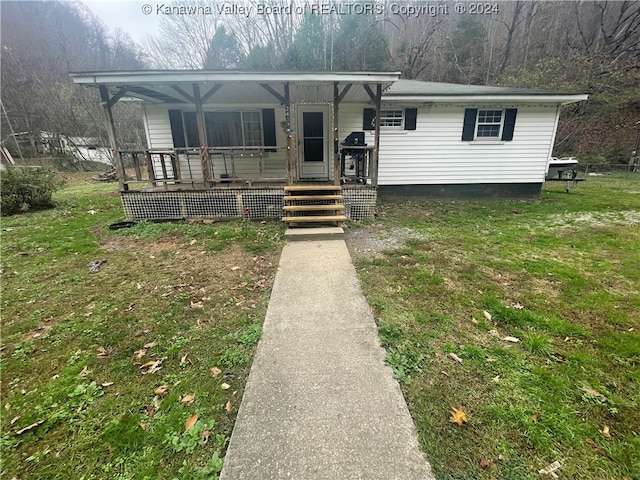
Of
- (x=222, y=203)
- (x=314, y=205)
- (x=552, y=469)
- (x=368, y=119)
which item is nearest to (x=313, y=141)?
(x=368, y=119)

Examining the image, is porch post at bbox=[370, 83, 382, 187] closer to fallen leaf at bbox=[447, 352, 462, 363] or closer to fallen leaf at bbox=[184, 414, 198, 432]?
fallen leaf at bbox=[447, 352, 462, 363]

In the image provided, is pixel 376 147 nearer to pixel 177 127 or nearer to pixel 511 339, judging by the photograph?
pixel 511 339

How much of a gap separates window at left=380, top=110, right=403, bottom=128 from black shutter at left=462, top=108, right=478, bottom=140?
6.24 feet

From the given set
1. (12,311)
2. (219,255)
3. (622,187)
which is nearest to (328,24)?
(622,187)

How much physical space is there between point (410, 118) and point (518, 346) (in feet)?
24.8

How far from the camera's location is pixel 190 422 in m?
2.00

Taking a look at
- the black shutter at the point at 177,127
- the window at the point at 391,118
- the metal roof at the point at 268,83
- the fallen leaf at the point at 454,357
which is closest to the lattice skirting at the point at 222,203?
the metal roof at the point at 268,83

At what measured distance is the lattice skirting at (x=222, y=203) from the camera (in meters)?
6.92

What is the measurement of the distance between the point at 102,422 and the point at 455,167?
9.71m

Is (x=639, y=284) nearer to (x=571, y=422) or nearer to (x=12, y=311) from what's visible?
(x=571, y=422)

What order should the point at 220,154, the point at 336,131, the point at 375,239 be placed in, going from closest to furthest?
the point at 375,239 → the point at 336,131 → the point at 220,154

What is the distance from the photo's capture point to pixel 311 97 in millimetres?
8172

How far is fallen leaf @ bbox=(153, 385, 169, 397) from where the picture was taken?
2259 mm

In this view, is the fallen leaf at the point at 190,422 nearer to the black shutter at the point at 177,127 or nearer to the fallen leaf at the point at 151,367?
the fallen leaf at the point at 151,367
